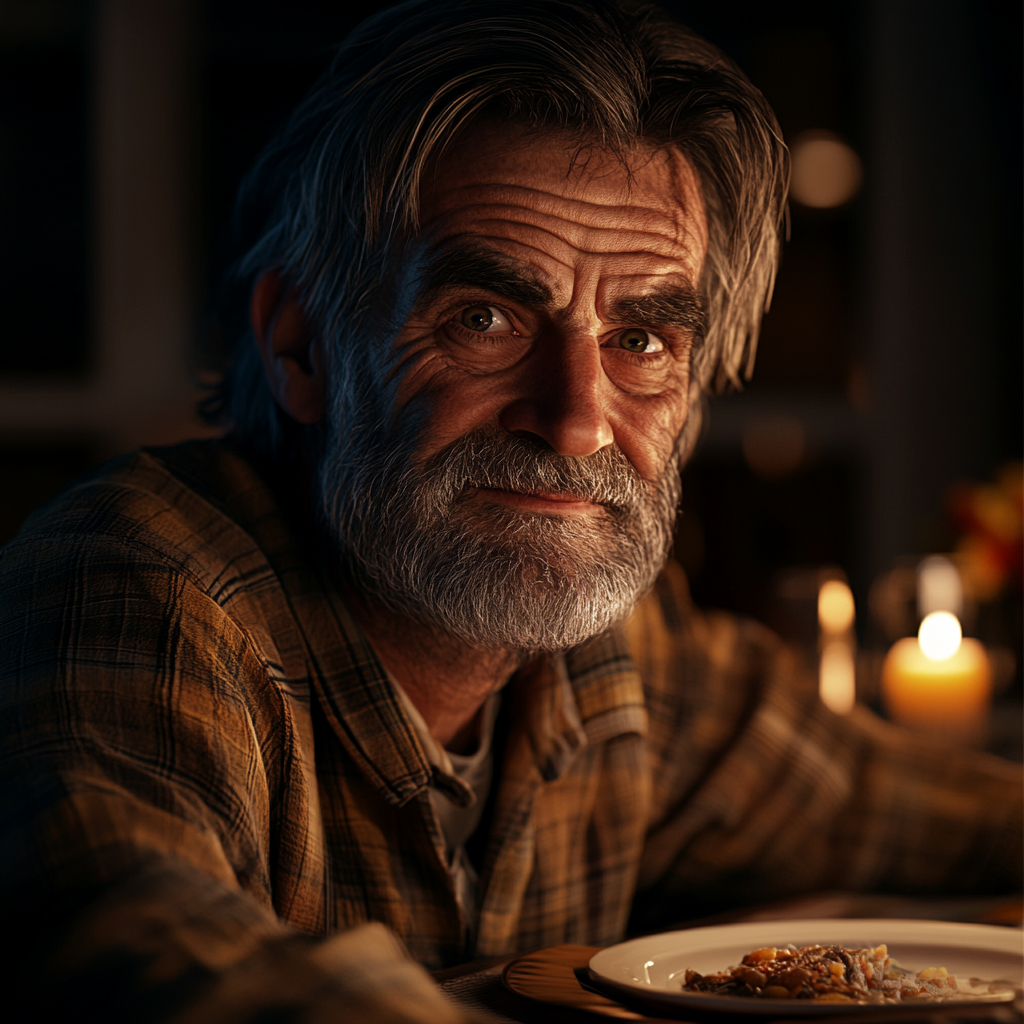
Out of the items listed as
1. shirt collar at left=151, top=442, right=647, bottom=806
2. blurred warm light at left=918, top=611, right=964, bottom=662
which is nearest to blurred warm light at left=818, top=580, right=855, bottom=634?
blurred warm light at left=918, top=611, right=964, bottom=662

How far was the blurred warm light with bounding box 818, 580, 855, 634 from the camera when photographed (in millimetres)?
1459

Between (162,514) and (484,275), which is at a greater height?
(484,275)

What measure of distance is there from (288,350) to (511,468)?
0.80 ft

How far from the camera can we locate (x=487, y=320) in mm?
733

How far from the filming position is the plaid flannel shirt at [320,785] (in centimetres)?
43

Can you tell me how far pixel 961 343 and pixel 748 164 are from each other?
5.24ft

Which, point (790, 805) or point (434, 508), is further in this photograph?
point (790, 805)

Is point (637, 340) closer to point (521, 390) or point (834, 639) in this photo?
point (521, 390)

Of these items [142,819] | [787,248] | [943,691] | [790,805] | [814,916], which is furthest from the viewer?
[787,248]

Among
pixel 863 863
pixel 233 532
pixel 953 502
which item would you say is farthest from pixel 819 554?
pixel 233 532

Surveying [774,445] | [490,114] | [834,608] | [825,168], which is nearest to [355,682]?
[490,114]

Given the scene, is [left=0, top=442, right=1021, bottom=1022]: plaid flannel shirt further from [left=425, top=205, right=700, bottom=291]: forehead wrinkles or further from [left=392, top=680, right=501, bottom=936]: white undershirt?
[left=425, top=205, right=700, bottom=291]: forehead wrinkles

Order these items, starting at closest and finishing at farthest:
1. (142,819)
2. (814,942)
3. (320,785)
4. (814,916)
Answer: (142,819)
(814,942)
(320,785)
(814,916)

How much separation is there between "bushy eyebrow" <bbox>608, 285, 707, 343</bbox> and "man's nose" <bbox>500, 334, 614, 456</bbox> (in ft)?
0.12
